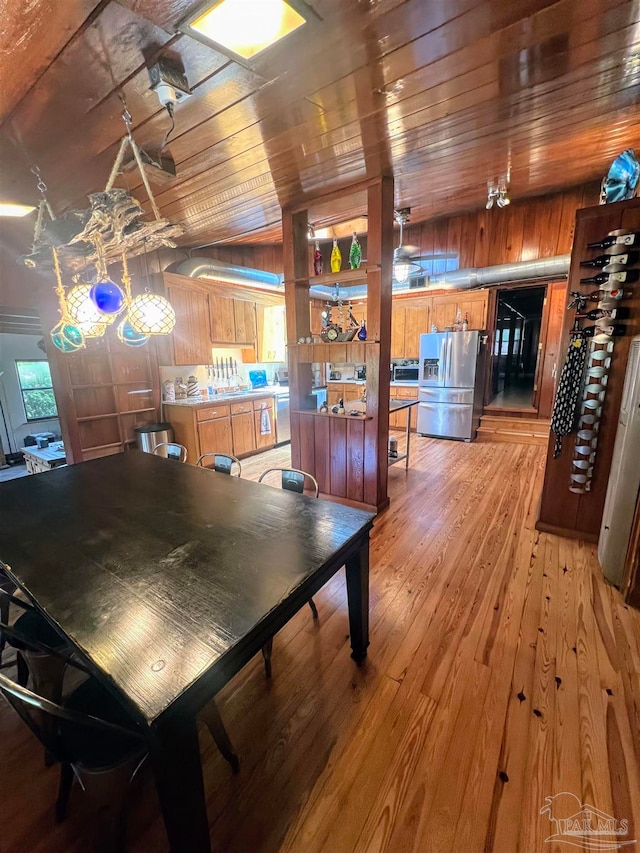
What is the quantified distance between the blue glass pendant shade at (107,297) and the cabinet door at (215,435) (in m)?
2.46

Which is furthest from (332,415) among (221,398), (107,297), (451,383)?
(451,383)

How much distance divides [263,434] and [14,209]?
3.52 metres

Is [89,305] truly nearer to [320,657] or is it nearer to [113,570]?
[113,570]

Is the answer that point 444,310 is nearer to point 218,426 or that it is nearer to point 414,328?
point 414,328

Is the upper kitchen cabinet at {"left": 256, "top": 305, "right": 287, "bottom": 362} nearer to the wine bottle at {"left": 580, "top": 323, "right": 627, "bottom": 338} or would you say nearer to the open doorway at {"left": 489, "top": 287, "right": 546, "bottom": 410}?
the wine bottle at {"left": 580, "top": 323, "right": 627, "bottom": 338}

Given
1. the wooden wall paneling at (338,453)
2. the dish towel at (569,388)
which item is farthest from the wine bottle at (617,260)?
the wooden wall paneling at (338,453)

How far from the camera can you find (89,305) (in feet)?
6.31

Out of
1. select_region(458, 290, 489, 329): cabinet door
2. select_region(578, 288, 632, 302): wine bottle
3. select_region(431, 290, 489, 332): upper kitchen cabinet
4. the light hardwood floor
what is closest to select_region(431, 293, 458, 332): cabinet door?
select_region(431, 290, 489, 332): upper kitchen cabinet

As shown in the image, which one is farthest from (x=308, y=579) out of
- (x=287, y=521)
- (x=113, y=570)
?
(x=113, y=570)

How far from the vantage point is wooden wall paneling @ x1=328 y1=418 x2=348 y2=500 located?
3156mm

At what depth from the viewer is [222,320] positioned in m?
4.87

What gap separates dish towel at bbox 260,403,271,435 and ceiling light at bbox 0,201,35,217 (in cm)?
321

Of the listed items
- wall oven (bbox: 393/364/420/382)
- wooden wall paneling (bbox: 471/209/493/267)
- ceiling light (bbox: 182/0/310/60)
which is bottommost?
wall oven (bbox: 393/364/420/382)

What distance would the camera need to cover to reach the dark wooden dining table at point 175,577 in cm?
82
